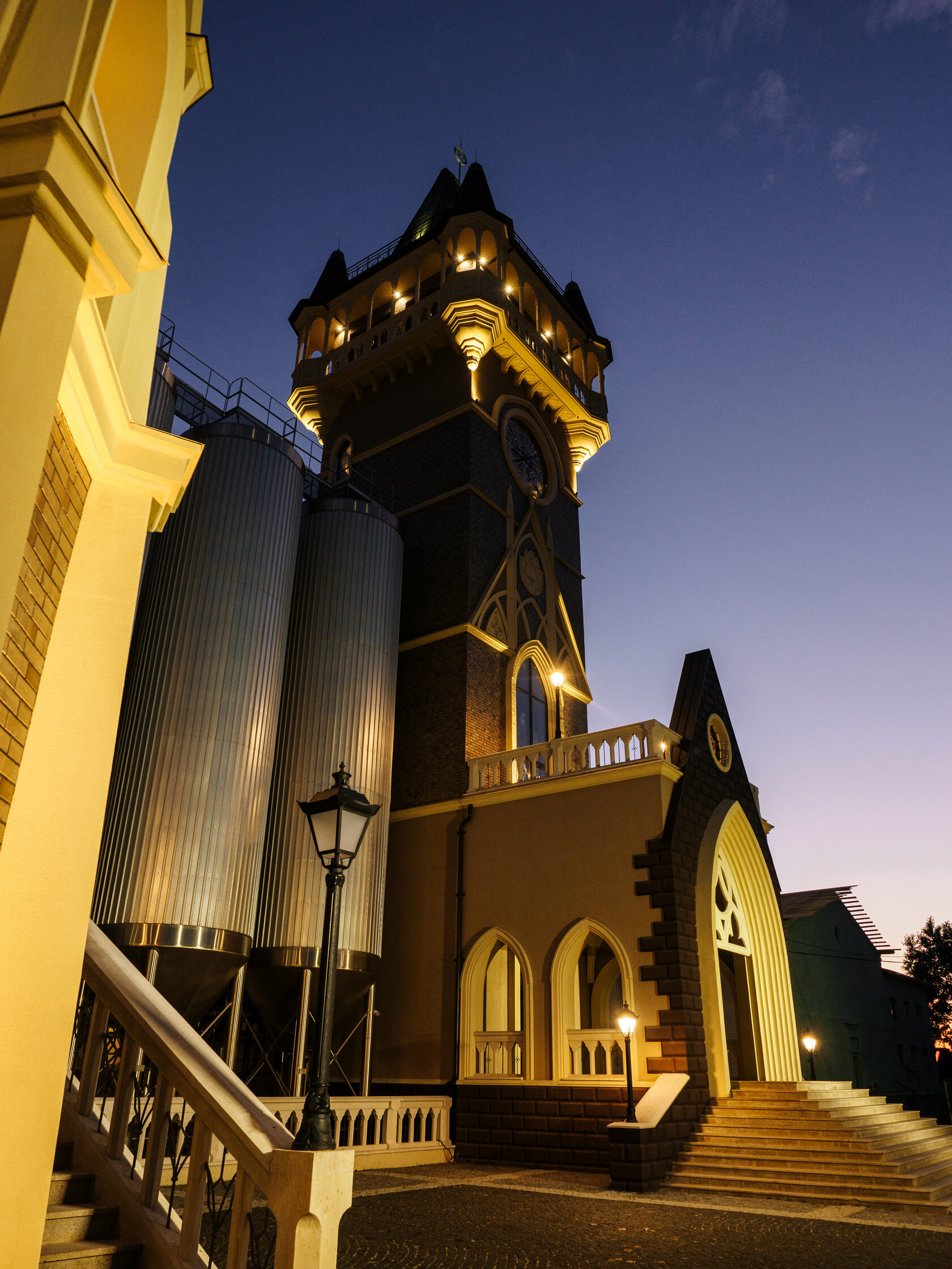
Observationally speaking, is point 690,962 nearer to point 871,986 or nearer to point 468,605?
point 468,605

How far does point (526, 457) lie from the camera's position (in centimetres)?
2370

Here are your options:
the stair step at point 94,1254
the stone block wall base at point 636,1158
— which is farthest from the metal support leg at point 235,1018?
the stair step at point 94,1254

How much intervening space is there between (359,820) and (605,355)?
23.7 meters

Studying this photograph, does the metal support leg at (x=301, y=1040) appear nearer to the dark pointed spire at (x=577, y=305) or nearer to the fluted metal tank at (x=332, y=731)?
the fluted metal tank at (x=332, y=731)

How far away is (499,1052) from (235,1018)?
4623 millimetres

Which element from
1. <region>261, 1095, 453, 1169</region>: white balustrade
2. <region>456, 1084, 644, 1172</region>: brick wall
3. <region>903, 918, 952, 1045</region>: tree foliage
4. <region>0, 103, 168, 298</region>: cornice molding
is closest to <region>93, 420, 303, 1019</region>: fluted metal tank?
<region>261, 1095, 453, 1169</region>: white balustrade

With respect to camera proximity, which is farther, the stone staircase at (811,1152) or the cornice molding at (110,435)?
the stone staircase at (811,1152)

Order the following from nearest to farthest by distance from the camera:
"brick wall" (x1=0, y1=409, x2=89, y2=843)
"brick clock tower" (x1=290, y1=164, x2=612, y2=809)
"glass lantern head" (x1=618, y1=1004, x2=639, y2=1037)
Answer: "brick wall" (x1=0, y1=409, x2=89, y2=843), "glass lantern head" (x1=618, y1=1004, x2=639, y2=1037), "brick clock tower" (x1=290, y1=164, x2=612, y2=809)

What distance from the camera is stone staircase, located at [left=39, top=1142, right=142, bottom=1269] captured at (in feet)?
15.2

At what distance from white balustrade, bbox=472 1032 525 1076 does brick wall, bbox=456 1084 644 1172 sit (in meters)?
0.41

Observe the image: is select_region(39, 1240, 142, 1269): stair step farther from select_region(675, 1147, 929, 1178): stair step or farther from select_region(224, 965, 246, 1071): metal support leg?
select_region(675, 1147, 929, 1178): stair step

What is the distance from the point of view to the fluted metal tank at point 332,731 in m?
15.2

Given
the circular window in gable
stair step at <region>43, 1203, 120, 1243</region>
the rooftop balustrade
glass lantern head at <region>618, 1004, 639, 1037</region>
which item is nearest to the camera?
stair step at <region>43, 1203, 120, 1243</region>

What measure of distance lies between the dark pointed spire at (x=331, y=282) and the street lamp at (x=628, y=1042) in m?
21.5
